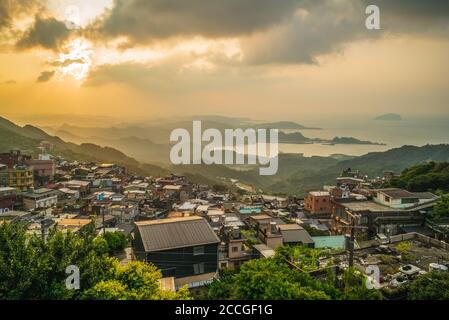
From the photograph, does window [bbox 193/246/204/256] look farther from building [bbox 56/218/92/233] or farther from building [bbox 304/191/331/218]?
building [bbox 304/191/331/218]

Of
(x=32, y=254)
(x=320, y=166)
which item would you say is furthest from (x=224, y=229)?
(x=320, y=166)

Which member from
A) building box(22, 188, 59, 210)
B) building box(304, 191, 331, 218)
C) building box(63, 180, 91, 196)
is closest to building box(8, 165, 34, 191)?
building box(63, 180, 91, 196)

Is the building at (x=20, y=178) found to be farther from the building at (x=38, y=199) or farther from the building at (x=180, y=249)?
the building at (x=180, y=249)

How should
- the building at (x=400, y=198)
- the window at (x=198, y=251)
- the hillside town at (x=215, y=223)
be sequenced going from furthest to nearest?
the building at (x=400, y=198) → the window at (x=198, y=251) → the hillside town at (x=215, y=223)

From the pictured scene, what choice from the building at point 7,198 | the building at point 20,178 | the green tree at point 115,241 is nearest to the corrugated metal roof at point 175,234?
the green tree at point 115,241

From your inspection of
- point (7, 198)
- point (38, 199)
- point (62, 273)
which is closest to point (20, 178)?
point (7, 198)
